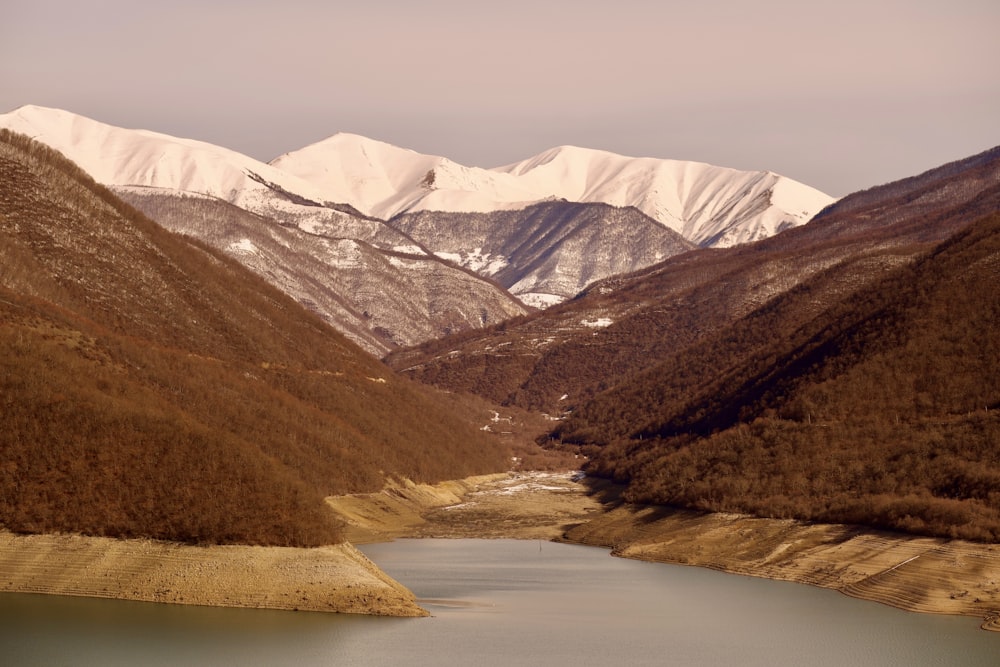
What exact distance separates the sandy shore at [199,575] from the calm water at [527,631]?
67.4 inches

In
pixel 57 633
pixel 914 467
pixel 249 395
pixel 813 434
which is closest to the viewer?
pixel 57 633

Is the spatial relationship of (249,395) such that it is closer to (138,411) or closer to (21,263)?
(21,263)

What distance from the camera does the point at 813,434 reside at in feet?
516

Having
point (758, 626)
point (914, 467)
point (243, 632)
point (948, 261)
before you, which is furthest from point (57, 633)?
point (948, 261)

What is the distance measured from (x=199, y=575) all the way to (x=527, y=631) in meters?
24.6

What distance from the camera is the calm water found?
88312 mm

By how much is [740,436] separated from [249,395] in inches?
2442

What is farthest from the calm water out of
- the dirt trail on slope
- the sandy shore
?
the dirt trail on slope

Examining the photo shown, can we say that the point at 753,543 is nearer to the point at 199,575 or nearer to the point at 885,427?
the point at 885,427

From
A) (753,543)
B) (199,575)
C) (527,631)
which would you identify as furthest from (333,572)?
(753,543)

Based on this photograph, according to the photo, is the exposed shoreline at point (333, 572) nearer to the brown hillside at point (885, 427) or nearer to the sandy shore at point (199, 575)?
the sandy shore at point (199, 575)

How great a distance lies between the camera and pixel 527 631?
98000 mm

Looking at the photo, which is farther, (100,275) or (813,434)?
(100,275)

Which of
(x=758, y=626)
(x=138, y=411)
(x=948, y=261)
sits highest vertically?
(x=948, y=261)
